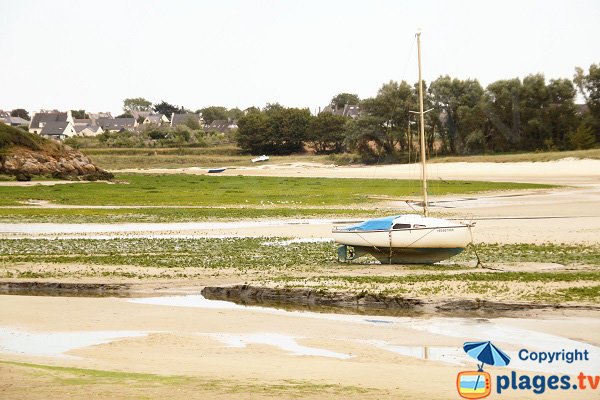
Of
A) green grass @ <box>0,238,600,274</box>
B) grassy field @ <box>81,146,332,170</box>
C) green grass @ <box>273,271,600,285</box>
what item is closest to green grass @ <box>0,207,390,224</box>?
green grass @ <box>0,238,600,274</box>

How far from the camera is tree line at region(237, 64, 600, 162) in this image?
10631 cm

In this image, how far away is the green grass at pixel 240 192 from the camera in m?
63.1

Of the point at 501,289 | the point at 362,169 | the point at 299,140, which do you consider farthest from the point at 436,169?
the point at 501,289

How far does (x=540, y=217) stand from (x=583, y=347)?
96.0ft

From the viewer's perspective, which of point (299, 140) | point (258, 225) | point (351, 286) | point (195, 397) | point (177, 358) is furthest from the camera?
point (299, 140)

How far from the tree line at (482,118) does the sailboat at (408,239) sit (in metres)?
68.3

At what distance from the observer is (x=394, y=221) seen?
1155 inches

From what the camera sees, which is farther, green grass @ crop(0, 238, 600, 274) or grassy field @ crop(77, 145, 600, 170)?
grassy field @ crop(77, 145, 600, 170)

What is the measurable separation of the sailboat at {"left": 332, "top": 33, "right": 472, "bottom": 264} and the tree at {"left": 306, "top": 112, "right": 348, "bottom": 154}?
10643 cm

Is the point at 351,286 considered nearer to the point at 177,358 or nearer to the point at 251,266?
the point at 251,266

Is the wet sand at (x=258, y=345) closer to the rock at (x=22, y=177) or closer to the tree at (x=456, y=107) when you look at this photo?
the rock at (x=22, y=177)

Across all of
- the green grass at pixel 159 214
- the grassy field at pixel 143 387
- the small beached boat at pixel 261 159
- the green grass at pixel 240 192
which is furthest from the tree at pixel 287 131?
the grassy field at pixel 143 387

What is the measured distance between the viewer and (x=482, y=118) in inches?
4387

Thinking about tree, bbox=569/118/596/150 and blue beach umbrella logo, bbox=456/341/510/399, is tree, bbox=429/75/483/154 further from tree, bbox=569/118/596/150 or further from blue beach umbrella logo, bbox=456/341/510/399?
Result: blue beach umbrella logo, bbox=456/341/510/399
